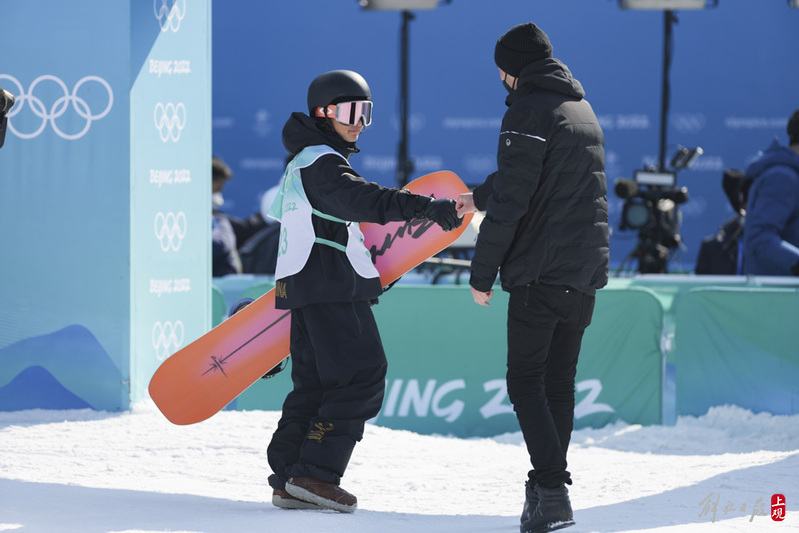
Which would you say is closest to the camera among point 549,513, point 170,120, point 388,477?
point 549,513

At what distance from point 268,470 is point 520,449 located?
1607 millimetres

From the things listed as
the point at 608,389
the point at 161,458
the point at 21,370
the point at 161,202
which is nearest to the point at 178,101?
the point at 161,202

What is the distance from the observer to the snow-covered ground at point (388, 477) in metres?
3.45

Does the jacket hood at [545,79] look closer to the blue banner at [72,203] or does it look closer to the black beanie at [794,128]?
the blue banner at [72,203]

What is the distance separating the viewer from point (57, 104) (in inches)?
205

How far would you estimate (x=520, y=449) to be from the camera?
554 cm

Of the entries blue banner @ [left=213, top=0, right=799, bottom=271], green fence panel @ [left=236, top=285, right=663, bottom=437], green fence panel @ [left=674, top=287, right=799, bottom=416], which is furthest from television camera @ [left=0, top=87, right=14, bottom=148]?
blue banner @ [left=213, top=0, right=799, bottom=271]

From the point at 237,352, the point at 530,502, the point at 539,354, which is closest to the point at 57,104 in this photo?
the point at 237,352

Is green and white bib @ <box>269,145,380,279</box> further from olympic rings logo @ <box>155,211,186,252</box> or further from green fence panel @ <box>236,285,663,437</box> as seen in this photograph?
green fence panel @ <box>236,285,663,437</box>

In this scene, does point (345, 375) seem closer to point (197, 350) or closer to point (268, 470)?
point (197, 350)

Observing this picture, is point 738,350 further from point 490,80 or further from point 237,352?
point 490,80

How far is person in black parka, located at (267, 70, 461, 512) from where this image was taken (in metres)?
3.49

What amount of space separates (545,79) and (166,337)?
3.01m

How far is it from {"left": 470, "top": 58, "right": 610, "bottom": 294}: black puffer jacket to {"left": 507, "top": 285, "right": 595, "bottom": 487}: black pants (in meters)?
0.05
